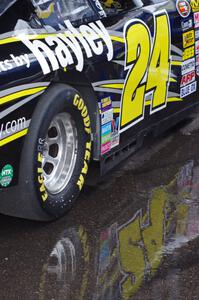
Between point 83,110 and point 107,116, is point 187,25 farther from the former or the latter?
point 83,110

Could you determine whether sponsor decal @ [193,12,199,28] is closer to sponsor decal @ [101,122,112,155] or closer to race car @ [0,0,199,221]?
race car @ [0,0,199,221]

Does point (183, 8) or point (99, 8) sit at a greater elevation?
point (99, 8)

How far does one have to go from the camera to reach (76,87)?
172 inches

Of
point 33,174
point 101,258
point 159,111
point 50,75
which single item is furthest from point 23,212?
point 159,111

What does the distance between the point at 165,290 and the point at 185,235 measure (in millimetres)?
761

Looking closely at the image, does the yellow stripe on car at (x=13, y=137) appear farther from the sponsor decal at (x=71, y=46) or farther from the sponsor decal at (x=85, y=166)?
the sponsor decal at (x=85, y=166)

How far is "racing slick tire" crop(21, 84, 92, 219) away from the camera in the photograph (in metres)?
3.90

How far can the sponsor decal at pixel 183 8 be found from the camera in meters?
5.66

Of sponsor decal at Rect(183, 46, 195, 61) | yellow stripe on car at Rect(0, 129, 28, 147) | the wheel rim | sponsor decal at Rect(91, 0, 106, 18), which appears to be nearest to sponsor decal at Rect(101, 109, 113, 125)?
the wheel rim

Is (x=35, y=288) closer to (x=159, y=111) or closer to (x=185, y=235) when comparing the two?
(x=185, y=235)

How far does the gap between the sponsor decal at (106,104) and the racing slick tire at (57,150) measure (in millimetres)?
143

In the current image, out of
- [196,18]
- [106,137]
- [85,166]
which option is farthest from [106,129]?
[196,18]

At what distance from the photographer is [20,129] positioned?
377 cm

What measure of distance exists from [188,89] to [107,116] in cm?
169
